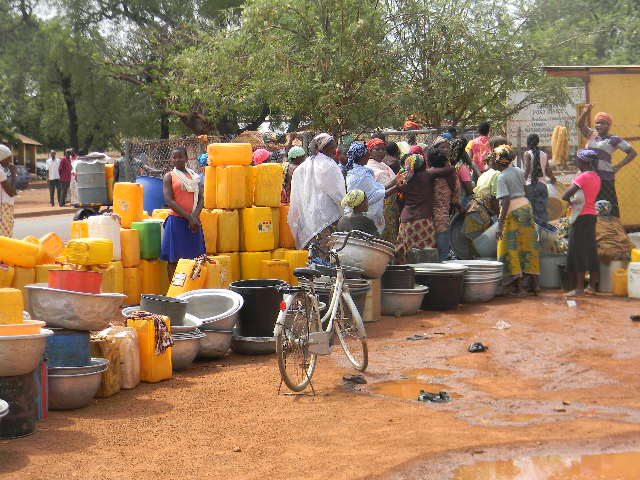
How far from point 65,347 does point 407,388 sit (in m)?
2.77

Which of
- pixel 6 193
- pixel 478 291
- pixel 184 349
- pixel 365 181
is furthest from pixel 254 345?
pixel 6 193

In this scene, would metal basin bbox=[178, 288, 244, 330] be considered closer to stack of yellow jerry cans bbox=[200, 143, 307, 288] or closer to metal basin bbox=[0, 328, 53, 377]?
stack of yellow jerry cans bbox=[200, 143, 307, 288]

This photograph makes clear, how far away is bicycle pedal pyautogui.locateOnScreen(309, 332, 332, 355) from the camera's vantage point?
7379mm

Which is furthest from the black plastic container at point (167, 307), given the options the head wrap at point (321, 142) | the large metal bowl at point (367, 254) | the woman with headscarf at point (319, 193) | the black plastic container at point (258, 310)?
the head wrap at point (321, 142)

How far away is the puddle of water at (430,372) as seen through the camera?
25.9 feet

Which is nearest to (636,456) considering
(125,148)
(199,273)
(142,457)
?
(142,457)

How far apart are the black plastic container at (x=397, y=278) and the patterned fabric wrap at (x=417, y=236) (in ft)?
3.28

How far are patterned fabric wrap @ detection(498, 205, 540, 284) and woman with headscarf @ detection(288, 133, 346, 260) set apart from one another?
8.35 feet

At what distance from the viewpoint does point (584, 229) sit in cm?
1146

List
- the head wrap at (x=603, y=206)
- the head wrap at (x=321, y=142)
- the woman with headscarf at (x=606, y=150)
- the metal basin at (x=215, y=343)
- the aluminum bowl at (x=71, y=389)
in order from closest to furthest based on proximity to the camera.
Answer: the aluminum bowl at (x=71, y=389) → the metal basin at (x=215, y=343) → the head wrap at (x=321, y=142) → the head wrap at (x=603, y=206) → the woman with headscarf at (x=606, y=150)

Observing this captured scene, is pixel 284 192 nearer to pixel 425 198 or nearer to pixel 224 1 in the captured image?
pixel 425 198

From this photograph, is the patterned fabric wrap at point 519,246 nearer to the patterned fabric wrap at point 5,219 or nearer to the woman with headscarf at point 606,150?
the woman with headscarf at point 606,150

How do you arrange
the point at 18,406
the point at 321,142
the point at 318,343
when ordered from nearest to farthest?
the point at 18,406 < the point at 318,343 < the point at 321,142

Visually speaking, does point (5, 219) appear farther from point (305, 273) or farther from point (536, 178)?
point (536, 178)
